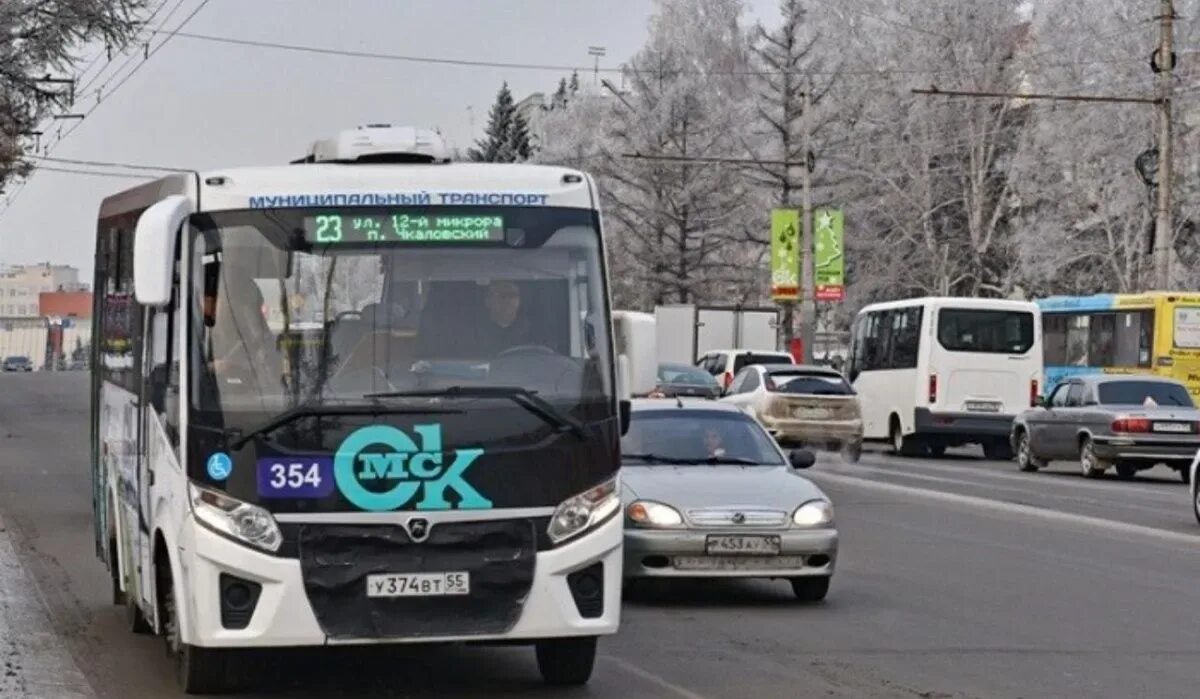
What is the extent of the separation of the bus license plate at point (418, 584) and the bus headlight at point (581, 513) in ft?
1.55

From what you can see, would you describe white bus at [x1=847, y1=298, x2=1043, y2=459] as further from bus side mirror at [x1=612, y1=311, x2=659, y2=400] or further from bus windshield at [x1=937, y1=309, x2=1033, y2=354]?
bus side mirror at [x1=612, y1=311, x2=659, y2=400]

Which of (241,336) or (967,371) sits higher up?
(241,336)

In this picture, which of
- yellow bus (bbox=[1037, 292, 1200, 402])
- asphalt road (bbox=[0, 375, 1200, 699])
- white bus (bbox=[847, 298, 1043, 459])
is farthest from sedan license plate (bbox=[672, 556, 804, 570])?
yellow bus (bbox=[1037, 292, 1200, 402])

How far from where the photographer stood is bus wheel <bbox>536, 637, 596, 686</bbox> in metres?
10.8

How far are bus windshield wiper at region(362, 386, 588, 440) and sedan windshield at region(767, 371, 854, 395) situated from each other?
84.3 feet

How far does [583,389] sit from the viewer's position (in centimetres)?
1028

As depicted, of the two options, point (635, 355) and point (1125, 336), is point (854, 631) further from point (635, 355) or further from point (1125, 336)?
point (1125, 336)

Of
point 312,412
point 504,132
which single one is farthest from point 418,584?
point 504,132

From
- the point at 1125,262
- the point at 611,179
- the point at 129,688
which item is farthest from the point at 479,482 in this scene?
the point at 611,179

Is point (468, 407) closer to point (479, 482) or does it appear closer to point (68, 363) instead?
point (479, 482)

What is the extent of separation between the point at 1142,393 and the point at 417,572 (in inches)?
988

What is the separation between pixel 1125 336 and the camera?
44.2 metres

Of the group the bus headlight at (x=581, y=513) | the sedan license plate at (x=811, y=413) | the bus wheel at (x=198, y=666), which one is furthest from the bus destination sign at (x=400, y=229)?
the sedan license plate at (x=811, y=413)

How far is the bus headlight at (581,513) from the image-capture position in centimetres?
1010
